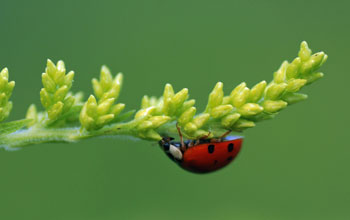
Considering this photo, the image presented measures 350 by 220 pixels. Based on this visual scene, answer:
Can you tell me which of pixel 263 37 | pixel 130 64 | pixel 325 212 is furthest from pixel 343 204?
pixel 130 64

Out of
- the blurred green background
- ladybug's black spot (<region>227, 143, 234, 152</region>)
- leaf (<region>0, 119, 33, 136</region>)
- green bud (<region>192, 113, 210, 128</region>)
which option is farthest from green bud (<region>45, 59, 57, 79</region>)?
the blurred green background

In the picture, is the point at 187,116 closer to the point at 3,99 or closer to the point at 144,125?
the point at 144,125

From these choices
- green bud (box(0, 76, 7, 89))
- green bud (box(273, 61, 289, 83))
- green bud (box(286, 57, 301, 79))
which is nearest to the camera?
green bud (box(0, 76, 7, 89))

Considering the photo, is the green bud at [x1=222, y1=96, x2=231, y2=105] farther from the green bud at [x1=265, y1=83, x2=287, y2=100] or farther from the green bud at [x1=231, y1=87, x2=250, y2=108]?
the green bud at [x1=265, y1=83, x2=287, y2=100]

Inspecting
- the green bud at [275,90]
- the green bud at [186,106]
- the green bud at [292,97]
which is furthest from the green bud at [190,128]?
the green bud at [292,97]

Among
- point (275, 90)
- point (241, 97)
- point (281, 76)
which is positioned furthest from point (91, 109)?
point (281, 76)

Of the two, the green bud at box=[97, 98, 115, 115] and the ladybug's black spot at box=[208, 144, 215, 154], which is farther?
the ladybug's black spot at box=[208, 144, 215, 154]
